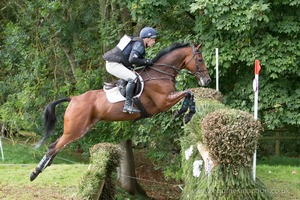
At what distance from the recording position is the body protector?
527 cm

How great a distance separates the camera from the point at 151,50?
8.55 meters

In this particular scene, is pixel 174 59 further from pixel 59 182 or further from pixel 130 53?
pixel 59 182

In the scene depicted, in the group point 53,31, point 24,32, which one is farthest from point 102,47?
point 24,32

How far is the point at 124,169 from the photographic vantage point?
38.5ft

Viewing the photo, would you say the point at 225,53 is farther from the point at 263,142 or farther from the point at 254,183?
the point at 263,142

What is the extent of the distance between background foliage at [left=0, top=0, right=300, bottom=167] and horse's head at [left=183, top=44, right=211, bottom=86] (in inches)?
69.4

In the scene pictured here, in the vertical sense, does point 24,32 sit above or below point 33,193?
above

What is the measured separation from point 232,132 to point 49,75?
8.70 metres

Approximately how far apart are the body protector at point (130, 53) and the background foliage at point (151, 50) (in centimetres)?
219

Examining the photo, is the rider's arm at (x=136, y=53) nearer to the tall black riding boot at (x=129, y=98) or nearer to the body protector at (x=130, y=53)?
the body protector at (x=130, y=53)

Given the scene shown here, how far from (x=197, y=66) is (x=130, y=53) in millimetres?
913

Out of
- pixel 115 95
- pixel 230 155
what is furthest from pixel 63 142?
pixel 230 155

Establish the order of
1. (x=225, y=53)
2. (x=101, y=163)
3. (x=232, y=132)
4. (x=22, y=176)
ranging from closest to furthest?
(x=232, y=132)
(x=101, y=163)
(x=225, y=53)
(x=22, y=176)

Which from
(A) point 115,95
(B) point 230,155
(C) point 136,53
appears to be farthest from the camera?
(A) point 115,95
